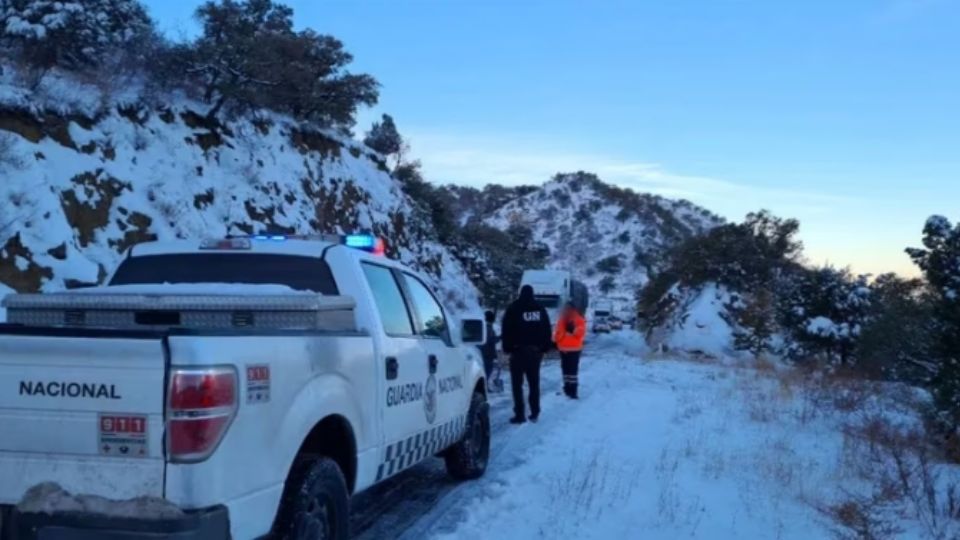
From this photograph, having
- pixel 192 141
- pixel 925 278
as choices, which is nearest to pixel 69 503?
pixel 925 278

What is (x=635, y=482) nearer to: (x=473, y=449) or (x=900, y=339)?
(x=473, y=449)

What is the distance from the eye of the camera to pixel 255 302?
455cm

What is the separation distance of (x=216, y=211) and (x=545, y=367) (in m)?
9.60

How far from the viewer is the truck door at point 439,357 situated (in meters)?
6.59

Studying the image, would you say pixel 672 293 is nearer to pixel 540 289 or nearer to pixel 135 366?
pixel 540 289

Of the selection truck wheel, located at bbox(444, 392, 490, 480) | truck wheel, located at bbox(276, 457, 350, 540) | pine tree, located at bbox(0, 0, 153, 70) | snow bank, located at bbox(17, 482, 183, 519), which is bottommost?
truck wheel, located at bbox(444, 392, 490, 480)

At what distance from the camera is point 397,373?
564 centimetres

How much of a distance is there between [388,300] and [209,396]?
2.74 m

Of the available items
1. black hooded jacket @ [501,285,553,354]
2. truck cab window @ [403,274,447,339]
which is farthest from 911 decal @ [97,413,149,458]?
black hooded jacket @ [501,285,553,354]

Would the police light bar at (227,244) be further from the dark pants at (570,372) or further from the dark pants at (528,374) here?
the dark pants at (570,372)

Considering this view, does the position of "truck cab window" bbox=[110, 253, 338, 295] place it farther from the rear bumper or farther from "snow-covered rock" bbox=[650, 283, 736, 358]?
"snow-covered rock" bbox=[650, 283, 736, 358]

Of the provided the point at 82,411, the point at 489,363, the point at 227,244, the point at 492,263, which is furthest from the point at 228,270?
the point at 492,263

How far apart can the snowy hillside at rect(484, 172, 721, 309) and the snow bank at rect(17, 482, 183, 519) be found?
10427cm

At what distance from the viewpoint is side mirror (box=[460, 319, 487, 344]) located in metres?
7.56
